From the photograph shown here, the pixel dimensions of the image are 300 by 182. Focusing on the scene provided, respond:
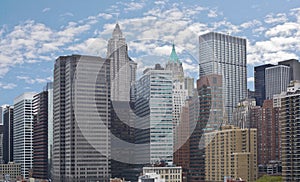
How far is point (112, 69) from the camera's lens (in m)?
1.86

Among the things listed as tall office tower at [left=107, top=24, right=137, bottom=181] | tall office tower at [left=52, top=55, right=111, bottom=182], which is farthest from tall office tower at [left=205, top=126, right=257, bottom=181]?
tall office tower at [left=107, top=24, right=137, bottom=181]

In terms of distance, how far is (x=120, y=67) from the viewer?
1.82 meters

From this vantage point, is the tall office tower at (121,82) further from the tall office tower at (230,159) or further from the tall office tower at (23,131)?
the tall office tower at (23,131)

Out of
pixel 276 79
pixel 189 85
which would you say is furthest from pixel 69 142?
pixel 276 79

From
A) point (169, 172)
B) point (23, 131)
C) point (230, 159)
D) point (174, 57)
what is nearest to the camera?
point (174, 57)

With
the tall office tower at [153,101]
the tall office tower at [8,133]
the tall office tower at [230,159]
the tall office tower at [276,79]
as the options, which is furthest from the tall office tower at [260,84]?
the tall office tower at [153,101]

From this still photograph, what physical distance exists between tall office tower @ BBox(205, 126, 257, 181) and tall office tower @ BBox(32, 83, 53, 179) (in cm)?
367

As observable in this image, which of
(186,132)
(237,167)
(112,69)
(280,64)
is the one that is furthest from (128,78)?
(280,64)

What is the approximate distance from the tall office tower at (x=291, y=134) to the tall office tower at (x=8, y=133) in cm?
882

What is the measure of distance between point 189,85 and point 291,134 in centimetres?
606

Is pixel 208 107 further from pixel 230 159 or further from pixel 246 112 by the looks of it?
pixel 246 112

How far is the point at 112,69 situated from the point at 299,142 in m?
5.86

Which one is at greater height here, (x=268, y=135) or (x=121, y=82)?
(x=121, y=82)

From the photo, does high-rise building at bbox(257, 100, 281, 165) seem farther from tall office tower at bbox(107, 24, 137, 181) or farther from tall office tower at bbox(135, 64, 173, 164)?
tall office tower at bbox(107, 24, 137, 181)
